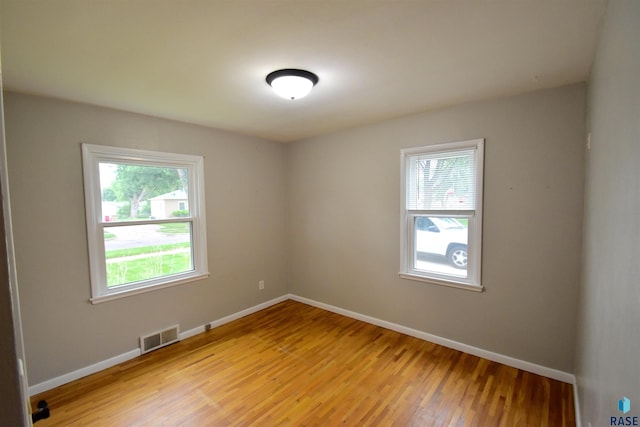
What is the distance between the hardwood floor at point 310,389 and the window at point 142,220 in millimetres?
826

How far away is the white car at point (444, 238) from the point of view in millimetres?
2832

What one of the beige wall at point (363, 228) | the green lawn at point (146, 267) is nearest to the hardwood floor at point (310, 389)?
the beige wall at point (363, 228)

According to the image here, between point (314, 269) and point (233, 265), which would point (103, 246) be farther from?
point (314, 269)

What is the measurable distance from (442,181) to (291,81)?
1887mm

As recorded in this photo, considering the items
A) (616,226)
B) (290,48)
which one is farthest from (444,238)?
(290,48)

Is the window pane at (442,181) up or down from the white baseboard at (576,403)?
up

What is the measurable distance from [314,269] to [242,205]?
4.64 ft

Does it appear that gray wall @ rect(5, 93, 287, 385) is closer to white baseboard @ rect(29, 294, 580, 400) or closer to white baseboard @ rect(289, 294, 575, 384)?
white baseboard @ rect(29, 294, 580, 400)

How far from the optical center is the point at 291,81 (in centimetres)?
197

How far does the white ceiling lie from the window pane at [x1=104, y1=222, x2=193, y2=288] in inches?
50.0

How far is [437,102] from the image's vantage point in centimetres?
264

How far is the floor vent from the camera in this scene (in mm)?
2873

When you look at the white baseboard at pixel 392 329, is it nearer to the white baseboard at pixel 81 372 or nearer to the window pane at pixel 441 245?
the white baseboard at pixel 81 372

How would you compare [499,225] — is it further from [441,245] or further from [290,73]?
[290,73]
